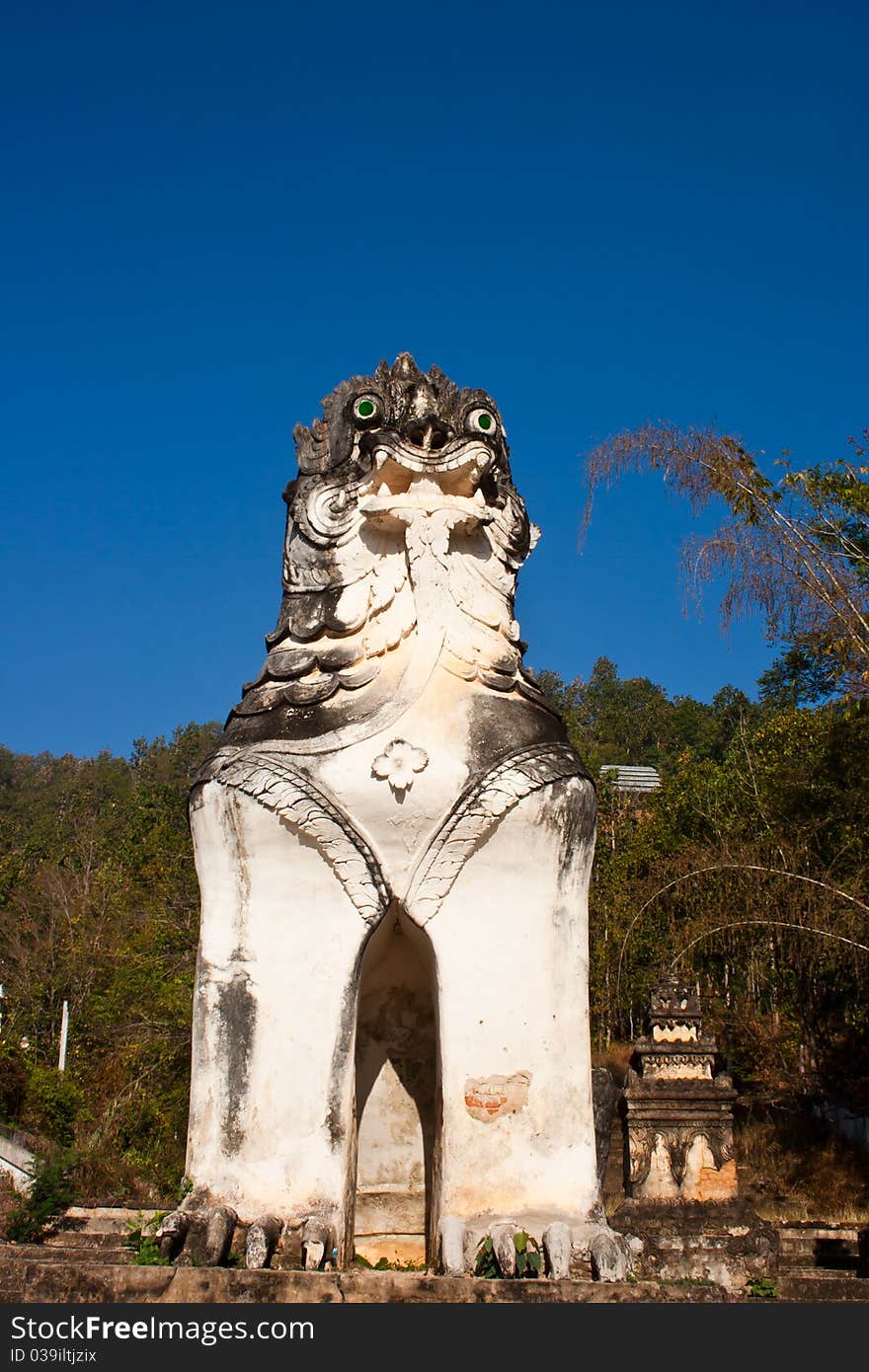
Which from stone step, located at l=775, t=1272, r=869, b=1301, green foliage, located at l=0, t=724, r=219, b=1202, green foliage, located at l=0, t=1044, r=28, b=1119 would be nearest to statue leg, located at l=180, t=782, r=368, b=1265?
stone step, located at l=775, t=1272, r=869, b=1301

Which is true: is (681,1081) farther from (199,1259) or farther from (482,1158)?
(199,1259)

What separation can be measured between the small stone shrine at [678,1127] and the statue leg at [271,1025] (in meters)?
6.11

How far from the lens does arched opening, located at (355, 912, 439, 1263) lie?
290 inches

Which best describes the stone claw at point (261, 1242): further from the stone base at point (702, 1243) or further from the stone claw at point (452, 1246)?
the stone base at point (702, 1243)

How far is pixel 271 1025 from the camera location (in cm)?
653

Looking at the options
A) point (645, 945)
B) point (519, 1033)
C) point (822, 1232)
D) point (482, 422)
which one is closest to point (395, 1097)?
point (519, 1033)

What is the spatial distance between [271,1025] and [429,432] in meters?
3.58

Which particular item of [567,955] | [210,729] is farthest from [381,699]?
[210,729]

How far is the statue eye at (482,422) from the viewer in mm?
7680

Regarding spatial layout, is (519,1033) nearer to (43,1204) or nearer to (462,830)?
(462,830)

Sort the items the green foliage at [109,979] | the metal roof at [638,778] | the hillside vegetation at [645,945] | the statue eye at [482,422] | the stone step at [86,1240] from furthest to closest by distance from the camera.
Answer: the metal roof at [638,778] < the green foliage at [109,979] < the hillside vegetation at [645,945] < the statue eye at [482,422] < the stone step at [86,1240]

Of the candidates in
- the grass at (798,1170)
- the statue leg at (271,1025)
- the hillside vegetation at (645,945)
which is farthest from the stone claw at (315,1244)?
the grass at (798,1170)

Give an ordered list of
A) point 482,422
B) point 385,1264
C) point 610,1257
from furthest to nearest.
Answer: point 482,422 < point 385,1264 < point 610,1257

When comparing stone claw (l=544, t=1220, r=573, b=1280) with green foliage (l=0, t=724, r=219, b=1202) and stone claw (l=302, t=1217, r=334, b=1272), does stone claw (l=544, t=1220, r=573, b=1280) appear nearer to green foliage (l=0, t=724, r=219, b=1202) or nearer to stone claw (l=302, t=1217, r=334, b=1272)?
stone claw (l=302, t=1217, r=334, b=1272)
